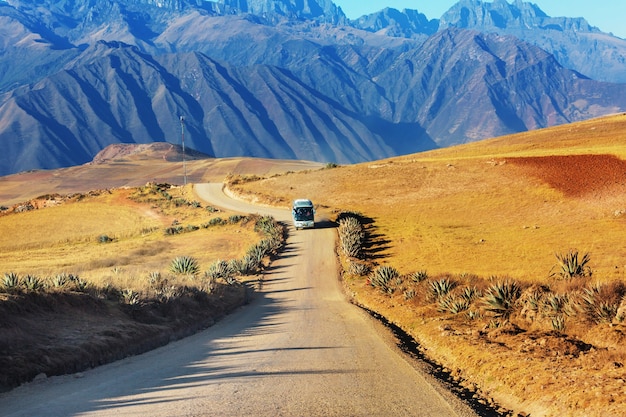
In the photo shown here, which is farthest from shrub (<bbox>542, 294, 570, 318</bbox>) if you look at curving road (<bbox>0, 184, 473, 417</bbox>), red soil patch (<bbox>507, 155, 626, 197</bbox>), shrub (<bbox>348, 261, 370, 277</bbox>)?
red soil patch (<bbox>507, 155, 626, 197</bbox>)

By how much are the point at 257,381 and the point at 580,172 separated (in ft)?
153

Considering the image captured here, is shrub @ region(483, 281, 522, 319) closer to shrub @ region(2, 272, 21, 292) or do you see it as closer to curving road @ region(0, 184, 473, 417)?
curving road @ region(0, 184, 473, 417)

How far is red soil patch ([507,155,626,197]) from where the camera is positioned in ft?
146

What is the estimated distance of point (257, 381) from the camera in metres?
9.71

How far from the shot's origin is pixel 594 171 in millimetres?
48531

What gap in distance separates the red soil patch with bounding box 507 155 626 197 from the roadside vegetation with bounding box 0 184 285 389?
2389 cm

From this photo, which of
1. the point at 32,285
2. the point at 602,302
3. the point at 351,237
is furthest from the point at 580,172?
the point at 32,285

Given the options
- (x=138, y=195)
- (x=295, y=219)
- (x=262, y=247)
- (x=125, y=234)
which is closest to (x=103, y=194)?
(x=138, y=195)

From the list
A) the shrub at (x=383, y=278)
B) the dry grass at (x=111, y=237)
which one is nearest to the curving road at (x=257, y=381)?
the shrub at (x=383, y=278)

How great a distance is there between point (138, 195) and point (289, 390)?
64.5m

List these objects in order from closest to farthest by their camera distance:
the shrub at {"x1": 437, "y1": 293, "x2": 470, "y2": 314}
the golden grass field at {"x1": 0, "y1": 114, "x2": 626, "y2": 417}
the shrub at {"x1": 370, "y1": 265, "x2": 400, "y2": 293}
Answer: the golden grass field at {"x1": 0, "y1": 114, "x2": 626, "y2": 417} → the shrub at {"x1": 437, "y1": 293, "x2": 470, "y2": 314} → the shrub at {"x1": 370, "y1": 265, "x2": 400, "y2": 293}

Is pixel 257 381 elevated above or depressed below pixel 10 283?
below

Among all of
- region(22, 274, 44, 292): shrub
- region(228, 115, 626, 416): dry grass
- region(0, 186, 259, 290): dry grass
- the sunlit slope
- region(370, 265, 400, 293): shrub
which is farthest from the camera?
region(0, 186, 259, 290): dry grass

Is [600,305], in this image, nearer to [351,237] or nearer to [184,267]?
[184,267]
